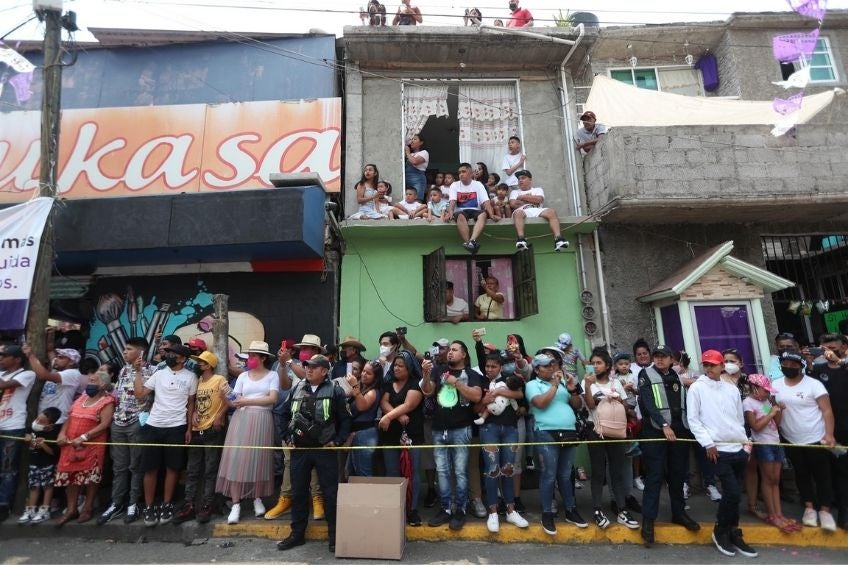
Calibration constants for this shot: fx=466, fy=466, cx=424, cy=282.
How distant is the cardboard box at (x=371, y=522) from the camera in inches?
184

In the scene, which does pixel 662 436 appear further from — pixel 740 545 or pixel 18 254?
pixel 18 254

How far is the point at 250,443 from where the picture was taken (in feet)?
18.7

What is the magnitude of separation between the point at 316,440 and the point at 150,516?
234 cm

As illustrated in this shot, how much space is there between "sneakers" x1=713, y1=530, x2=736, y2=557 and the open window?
12.7ft

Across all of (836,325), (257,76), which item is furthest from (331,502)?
(836,325)

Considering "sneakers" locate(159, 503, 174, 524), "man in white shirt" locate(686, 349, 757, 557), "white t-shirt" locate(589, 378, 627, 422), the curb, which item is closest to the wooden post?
"sneakers" locate(159, 503, 174, 524)

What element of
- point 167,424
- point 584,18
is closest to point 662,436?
point 167,424

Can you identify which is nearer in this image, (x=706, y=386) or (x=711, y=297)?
(x=706, y=386)

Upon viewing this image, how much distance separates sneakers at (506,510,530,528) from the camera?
524 cm

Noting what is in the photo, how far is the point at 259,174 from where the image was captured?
28.9 ft

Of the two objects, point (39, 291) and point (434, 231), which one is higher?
point (434, 231)

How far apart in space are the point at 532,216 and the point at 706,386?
13.9 ft

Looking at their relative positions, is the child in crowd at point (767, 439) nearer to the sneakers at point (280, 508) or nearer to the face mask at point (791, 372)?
the face mask at point (791, 372)

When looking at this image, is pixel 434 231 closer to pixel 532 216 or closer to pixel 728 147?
pixel 532 216
